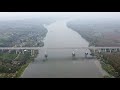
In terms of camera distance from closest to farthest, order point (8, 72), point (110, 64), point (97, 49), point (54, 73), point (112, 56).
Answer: point (54, 73) → point (8, 72) → point (110, 64) → point (112, 56) → point (97, 49)

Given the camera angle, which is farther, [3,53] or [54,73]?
[3,53]
